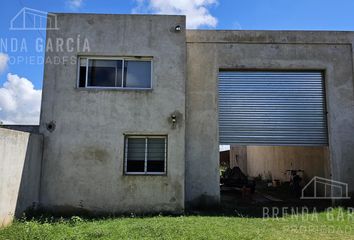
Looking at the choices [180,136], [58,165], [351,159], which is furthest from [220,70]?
[58,165]

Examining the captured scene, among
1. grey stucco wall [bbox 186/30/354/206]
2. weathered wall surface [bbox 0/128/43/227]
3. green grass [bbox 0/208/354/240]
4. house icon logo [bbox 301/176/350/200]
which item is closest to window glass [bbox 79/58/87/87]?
weathered wall surface [bbox 0/128/43/227]

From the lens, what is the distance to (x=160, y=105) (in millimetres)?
10758

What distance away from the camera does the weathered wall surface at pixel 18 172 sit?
8.20m

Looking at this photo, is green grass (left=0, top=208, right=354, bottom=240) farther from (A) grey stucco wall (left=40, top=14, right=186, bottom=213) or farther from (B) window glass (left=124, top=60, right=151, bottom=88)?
(B) window glass (left=124, top=60, right=151, bottom=88)

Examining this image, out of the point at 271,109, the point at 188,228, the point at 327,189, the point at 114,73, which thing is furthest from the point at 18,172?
the point at 327,189

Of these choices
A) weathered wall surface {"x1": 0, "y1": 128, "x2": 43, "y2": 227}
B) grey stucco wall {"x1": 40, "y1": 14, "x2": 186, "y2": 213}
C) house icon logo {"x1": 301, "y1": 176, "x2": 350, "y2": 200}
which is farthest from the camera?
house icon logo {"x1": 301, "y1": 176, "x2": 350, "y2": 200}

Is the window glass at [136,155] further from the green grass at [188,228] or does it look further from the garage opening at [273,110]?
the garage opening at [273,110]

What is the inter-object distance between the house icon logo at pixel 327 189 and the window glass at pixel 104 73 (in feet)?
27.9

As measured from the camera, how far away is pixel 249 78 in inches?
483

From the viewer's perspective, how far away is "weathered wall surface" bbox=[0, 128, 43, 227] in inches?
323

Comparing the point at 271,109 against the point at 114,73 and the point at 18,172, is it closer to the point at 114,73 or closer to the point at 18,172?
the point at 114,73

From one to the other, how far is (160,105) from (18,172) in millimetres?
4639

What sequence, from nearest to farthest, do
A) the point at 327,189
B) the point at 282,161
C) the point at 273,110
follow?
1. the point at 273,110
2. the point at 327,189
3. the point at 282,161

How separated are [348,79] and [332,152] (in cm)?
286
